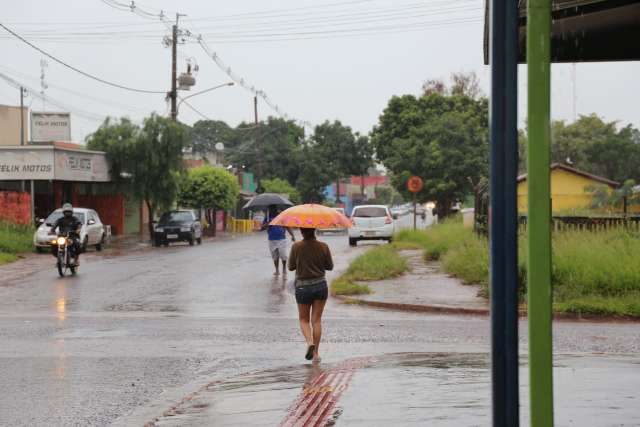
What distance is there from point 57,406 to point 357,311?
8681 mm

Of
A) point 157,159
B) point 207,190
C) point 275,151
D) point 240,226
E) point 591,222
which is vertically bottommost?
point 240,226

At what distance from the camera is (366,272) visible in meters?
22.3

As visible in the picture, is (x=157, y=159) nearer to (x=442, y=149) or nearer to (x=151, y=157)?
(x=151, y=157)

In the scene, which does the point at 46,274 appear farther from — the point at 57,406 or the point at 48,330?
the point at 57,406

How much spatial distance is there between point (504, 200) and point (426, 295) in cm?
1398

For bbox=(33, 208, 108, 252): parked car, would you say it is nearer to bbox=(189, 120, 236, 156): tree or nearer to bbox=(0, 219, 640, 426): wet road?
bbox=(0, 219, 640, 426): wet road

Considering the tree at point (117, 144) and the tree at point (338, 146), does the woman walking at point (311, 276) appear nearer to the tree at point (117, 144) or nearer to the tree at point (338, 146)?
the tree at point (117, 144)

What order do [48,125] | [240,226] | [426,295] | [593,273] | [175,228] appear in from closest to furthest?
1. [593,273]
2. [426,295]
3. [175,228]
4. [48,125]
5. [240,226]

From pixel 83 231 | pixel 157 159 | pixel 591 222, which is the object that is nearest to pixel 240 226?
pixel 157 159

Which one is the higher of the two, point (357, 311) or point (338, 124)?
point (338, 124)

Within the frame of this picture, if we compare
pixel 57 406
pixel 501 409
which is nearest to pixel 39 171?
pixel 57 406

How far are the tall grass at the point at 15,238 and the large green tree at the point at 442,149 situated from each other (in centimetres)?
2233

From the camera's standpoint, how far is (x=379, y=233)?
39438mm

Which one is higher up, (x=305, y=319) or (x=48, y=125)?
(x=48, y=125)
